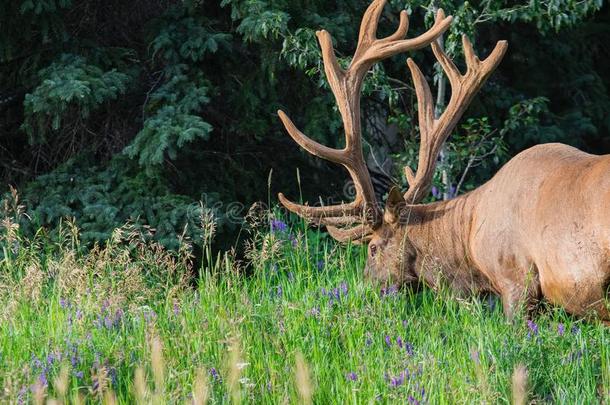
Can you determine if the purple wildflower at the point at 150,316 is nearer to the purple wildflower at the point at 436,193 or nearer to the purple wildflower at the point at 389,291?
the purple wildflower at the point at 389,291

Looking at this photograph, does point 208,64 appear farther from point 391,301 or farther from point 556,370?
point 556,370

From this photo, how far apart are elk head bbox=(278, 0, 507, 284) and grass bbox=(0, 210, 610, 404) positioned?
1.67ft

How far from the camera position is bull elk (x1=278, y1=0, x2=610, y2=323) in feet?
17.6

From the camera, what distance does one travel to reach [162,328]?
502cm

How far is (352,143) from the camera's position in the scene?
6.43 m

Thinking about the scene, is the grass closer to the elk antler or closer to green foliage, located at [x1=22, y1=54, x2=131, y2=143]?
the elk antler

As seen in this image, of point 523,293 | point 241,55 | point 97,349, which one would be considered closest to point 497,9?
point 241,55

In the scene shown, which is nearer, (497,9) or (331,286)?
(331,286)

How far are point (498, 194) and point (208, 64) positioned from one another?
2.84 metres

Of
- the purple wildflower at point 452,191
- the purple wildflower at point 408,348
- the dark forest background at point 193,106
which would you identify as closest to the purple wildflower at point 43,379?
the purple wildflower at point 408,348

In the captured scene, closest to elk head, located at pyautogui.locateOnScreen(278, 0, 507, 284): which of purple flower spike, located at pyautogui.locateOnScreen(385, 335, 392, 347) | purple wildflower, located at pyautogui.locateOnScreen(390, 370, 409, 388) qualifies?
purple flower spike, located at pyautogui.locateOnScreen(385, 335, 392, 347)

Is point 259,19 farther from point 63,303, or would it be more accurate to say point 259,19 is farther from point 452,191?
point 63,303

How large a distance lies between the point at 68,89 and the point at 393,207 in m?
2.21

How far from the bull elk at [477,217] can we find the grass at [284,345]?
22 centimetres
